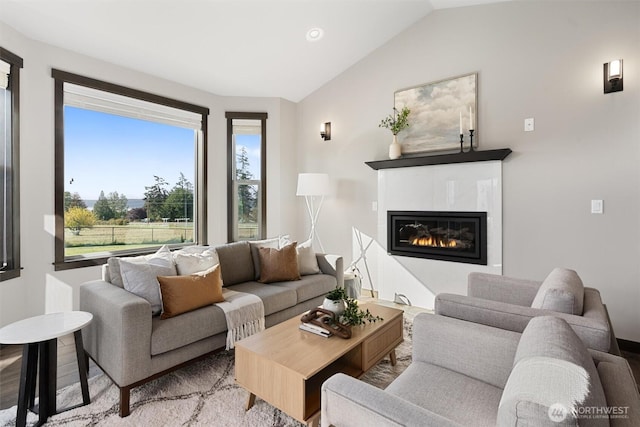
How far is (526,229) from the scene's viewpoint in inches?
122

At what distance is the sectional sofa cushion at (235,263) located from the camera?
3012 millimetres

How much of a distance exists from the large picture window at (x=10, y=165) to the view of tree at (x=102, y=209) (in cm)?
72

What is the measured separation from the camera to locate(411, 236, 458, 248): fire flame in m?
3.58

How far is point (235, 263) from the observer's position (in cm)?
310

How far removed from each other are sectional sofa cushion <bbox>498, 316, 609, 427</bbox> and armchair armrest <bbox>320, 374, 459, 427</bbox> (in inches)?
8.3

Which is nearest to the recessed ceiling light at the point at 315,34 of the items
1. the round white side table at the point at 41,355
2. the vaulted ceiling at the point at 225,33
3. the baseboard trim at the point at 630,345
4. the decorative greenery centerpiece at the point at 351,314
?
the vaulted ceiling at the point at 225,33

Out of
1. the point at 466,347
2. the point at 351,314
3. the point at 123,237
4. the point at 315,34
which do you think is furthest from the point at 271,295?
the point at 315,34

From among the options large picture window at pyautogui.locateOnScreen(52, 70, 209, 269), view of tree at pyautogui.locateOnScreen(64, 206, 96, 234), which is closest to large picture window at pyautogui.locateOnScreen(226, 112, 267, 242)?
large picture window at pyautogui.locateOnScreen(52, 70, 209, 269)

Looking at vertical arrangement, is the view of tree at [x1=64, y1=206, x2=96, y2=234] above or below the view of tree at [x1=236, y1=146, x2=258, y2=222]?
below

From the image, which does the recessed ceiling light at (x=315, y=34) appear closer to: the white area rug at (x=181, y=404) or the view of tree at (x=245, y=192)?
the view of tree at (x=245, y=192)

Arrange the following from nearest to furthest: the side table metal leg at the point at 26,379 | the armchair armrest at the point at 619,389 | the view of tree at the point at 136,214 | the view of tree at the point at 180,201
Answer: the armchair armrest at the point at 619,389, the side table metal leg at the point at 26,379, the view of tree at the point at 136,214, the view of tree at the point at 180,201

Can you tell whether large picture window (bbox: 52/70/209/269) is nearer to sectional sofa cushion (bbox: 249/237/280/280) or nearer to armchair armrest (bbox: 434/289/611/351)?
sectional sofa cushion (bbox: 249/237/280/280)

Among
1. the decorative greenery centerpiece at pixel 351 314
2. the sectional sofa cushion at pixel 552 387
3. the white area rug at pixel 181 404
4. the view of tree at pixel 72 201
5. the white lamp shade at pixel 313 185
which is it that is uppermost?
the white lamp shade at pixel 313 185

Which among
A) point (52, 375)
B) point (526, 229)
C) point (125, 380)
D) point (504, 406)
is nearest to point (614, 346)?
point (504, 406)
